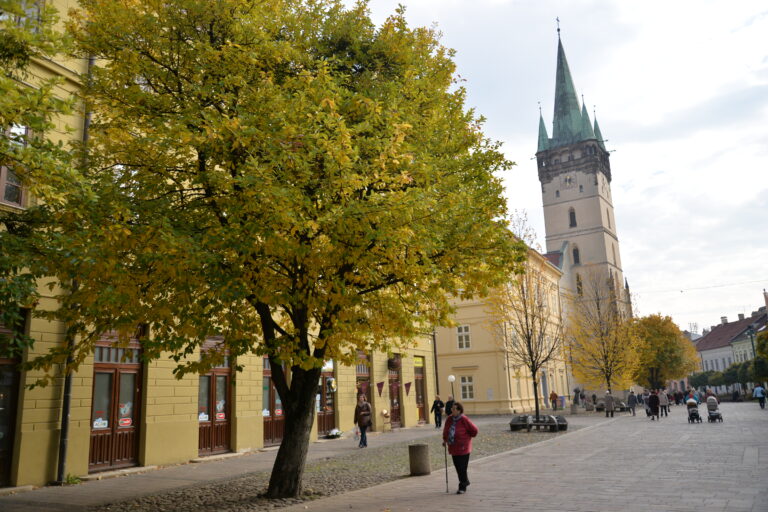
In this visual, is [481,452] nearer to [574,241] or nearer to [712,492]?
[712,492]

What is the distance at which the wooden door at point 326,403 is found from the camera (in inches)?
891

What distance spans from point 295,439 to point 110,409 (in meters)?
6.43

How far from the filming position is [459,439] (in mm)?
10289

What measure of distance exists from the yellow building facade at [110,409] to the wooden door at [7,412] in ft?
0.06

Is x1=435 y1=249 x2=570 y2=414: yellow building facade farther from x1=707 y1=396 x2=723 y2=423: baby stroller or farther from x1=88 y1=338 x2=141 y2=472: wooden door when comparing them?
x1=88 y1=338 x2=141 y2=472: wooden door

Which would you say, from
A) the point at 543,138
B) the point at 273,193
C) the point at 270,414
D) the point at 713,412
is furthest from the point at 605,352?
the point at 543,138

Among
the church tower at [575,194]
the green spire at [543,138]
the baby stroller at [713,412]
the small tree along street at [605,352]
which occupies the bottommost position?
the baby stroller at [713,412]

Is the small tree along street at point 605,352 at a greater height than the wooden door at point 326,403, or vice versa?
the small tree along street at point 605,352

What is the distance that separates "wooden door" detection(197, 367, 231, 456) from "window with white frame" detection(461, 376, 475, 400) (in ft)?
92.2

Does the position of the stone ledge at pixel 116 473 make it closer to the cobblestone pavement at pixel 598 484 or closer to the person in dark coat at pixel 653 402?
the cobblestone pavement at pixel 598 484

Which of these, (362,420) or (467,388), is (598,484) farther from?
(467,388)

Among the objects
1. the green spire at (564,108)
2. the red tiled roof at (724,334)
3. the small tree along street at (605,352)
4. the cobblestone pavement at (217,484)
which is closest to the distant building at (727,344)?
the red tiled roof at (724,334)

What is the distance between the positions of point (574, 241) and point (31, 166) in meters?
76.7

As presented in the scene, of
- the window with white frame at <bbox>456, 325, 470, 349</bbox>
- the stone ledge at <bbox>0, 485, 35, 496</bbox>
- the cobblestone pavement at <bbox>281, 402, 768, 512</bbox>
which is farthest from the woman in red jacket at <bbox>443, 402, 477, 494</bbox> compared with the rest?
the window with white frame at <bbox>456, 325, 470, 349</bbox>
